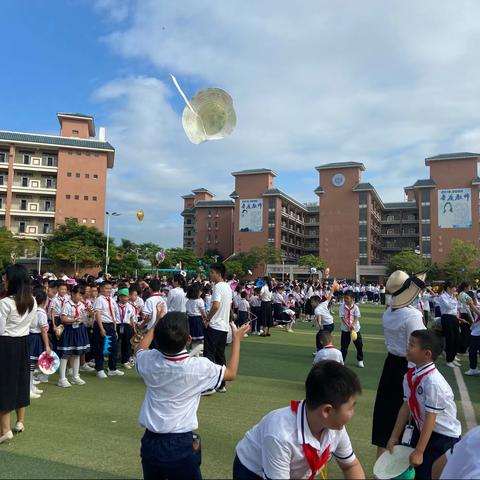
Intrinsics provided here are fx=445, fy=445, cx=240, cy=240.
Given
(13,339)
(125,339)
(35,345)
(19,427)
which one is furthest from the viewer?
(125,339)

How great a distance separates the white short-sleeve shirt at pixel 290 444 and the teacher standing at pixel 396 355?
1971 millimetres

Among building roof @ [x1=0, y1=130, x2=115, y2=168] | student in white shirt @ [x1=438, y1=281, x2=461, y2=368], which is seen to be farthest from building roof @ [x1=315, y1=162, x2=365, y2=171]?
student in white shirt @ [x1=438, y1=281, x2=461, y2=368]

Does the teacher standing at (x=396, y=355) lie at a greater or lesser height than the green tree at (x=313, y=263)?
lesser

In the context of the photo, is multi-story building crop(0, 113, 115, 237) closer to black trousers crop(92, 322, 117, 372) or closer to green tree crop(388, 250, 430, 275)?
green tree crop(388, 250, 430, 275)

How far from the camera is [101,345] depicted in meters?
7.47

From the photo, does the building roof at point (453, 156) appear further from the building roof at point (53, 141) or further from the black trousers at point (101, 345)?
the black trousers at point (101, 345)

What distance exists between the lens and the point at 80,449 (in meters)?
4.14

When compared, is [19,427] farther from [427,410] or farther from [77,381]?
[427,410]

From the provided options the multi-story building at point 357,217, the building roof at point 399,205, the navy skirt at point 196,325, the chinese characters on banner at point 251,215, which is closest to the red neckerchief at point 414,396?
the navy skirt at point 196,325

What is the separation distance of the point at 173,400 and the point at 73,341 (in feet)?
16.9

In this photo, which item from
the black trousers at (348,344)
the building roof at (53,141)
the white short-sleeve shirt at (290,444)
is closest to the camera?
the white short-sleeve shirt at (290,444)

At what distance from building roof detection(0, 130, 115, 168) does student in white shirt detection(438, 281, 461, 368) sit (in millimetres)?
50846

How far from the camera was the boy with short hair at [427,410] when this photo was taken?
109 inches

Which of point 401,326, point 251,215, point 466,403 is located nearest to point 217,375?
point 401,326
